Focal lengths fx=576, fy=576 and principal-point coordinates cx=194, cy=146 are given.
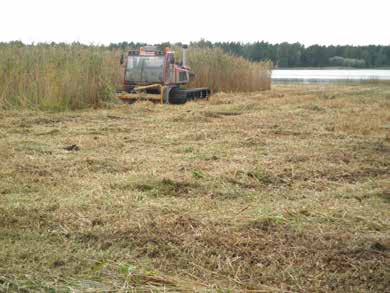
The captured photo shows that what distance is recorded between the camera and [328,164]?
6250mm

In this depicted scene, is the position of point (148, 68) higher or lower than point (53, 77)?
higher

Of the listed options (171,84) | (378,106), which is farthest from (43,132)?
(378,106)

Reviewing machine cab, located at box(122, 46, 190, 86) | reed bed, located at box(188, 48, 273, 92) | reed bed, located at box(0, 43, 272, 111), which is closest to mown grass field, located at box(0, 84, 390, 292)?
reed bed, located at box(0, 43, 272, 111)

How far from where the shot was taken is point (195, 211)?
4.29 metres

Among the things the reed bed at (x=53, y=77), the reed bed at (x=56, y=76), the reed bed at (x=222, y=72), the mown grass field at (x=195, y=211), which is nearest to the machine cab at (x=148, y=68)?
the reed bed at (x=56, y=76)

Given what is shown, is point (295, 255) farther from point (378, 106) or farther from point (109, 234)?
point (378, 106)

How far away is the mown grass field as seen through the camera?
3006mm

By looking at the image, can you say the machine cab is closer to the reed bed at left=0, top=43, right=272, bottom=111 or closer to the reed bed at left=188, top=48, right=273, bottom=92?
the reed bed at left=0, top=43, right=272, bottom=111

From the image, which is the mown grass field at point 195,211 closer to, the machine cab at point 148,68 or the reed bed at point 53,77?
the reed bed at point 53,77

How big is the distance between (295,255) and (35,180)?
2874mm

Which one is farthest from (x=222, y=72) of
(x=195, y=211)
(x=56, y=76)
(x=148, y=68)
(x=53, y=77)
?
(x=195, y=211)

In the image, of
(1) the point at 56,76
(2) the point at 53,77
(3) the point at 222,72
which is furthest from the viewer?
(3) the point at 222,72

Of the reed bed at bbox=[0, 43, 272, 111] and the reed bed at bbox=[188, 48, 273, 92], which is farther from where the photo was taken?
the reed bed at bbox=[188, 48, 273, 92]

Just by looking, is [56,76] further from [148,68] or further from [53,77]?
[148,68]
